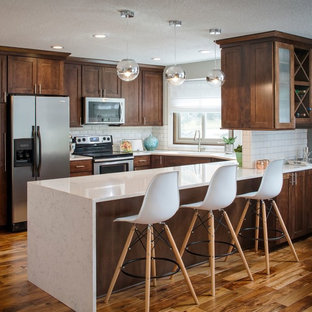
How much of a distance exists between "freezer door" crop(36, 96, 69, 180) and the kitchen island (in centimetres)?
208

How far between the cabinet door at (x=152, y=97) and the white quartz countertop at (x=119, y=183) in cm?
300

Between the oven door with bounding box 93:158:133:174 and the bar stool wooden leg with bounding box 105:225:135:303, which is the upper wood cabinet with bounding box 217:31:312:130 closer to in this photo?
the oven door with bounding box 93:158:133:174

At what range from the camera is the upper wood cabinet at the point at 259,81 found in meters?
4.90

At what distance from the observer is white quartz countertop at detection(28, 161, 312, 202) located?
3344 mm

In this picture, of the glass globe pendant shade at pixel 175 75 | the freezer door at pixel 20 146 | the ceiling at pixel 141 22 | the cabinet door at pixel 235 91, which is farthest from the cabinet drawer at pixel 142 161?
the glass globe pendant shade at pixel 175 75

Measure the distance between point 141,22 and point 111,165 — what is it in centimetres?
282

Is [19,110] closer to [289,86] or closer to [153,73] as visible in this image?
[153,73]

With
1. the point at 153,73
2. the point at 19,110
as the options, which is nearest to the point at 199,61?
the point at 153,73

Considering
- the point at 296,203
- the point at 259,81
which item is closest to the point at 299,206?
the point at 296,203

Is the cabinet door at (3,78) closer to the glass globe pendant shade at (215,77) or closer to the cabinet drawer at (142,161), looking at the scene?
the cabinet drawer at (142,161)

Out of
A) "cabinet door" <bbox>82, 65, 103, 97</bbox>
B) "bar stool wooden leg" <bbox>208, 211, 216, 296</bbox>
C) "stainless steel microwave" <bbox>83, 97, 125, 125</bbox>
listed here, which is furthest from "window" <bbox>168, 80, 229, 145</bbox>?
"bar stool wooden leg" <bbox>208, 211, 216, 296</bbox>

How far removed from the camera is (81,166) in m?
6.41

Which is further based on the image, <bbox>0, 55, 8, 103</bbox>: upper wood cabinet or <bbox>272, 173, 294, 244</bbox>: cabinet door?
<bbox>0, 55, 8, 103</bbox>: upper wood cabinet

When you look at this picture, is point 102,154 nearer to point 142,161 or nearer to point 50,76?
point 142,161
